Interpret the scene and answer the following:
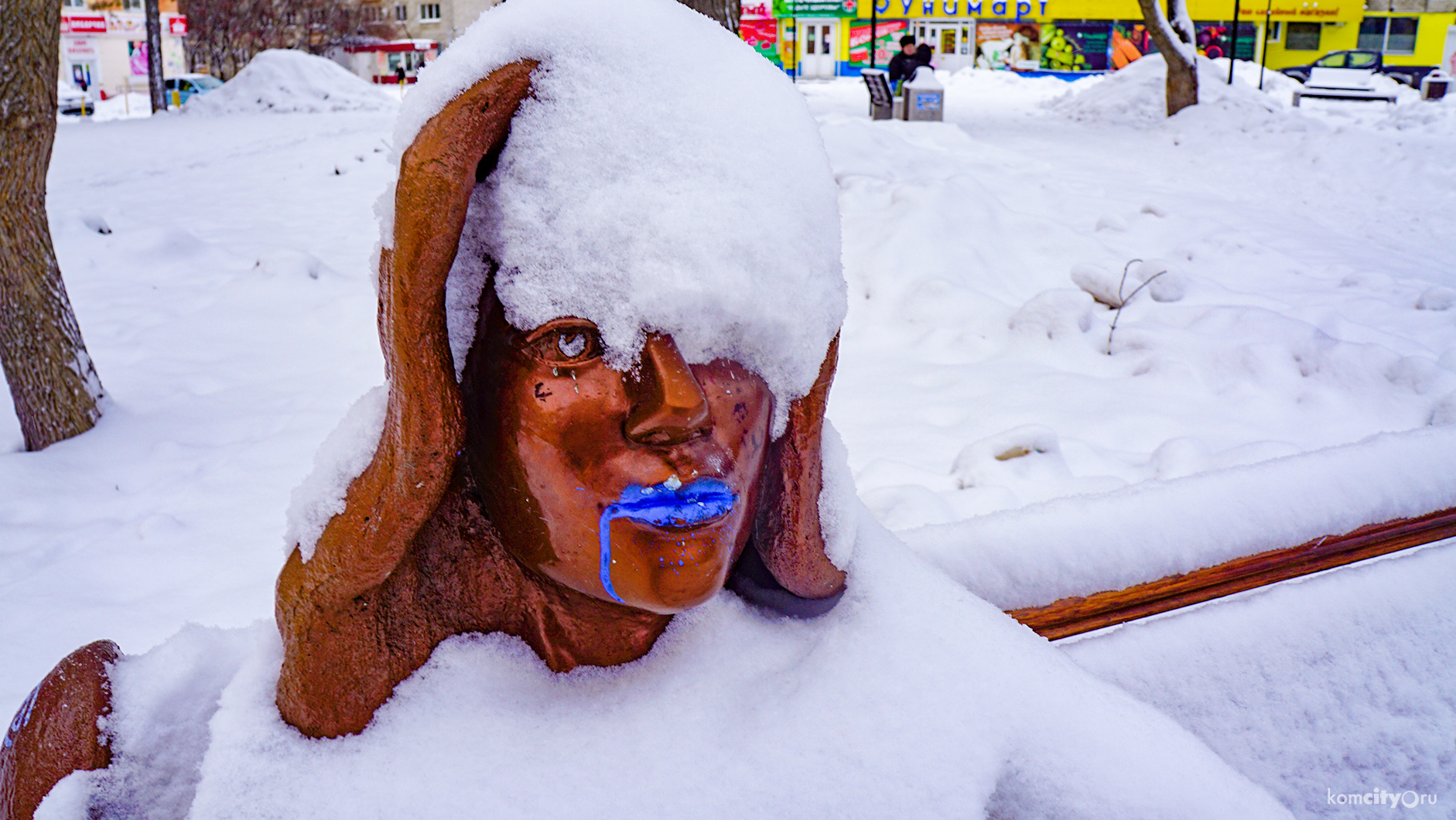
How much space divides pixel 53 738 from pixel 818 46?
28021 millimetres

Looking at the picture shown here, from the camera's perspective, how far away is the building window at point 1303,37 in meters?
24.0

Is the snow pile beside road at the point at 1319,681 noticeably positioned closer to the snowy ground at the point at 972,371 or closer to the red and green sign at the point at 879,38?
the snowy ground at the point at 972,371

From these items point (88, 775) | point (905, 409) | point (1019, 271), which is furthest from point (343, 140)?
point (88, 775)

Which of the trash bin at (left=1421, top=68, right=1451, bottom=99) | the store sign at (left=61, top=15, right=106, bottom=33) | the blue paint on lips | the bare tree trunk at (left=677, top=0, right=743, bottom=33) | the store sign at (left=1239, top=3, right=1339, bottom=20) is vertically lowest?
the blue paint on lips

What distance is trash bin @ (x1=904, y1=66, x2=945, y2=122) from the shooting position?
1097cm

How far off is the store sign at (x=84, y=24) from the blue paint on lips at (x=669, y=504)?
3737 cm

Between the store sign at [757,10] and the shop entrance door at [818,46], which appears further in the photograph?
the shop entrance door at [818,46]

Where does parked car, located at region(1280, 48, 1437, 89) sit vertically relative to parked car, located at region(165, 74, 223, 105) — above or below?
above

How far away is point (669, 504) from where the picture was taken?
80cm

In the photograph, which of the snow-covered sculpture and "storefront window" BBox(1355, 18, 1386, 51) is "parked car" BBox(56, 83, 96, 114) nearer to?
the snow-covered sculpture

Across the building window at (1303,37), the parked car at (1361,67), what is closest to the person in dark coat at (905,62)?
the parked car at (1361,67)

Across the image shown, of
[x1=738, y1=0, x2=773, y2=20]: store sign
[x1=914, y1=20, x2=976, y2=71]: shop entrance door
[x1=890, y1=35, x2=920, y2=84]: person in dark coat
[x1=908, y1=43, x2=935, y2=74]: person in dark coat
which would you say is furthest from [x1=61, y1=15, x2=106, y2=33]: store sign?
[x1=908, y1=43, x2=935, y2=74]: person in dark coat

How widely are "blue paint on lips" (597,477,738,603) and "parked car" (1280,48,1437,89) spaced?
827 inches

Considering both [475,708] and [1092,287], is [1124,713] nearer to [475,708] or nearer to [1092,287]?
[475,708]
